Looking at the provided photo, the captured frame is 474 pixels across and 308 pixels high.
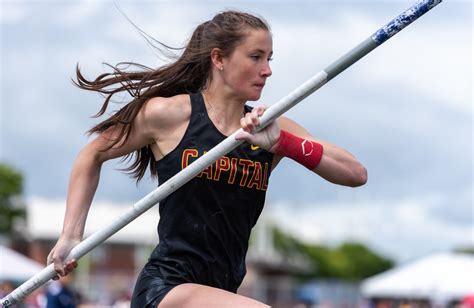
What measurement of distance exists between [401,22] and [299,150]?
0.86 meters

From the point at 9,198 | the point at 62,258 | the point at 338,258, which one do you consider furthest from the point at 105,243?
the point at 62,258

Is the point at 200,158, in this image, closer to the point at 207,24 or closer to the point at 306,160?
the point at 306,160

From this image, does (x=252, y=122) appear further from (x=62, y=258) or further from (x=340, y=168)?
(x=62, y=258)

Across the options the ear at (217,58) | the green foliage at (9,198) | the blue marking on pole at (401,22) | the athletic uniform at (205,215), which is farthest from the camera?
the green foliage at (9,198)

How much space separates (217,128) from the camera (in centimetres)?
610

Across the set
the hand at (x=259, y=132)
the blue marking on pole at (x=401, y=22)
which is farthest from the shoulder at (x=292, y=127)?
the blue marking on pole at (x=401, y=22)

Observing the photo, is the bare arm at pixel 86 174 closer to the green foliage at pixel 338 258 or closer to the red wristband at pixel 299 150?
the red wristband at pixel 299 150

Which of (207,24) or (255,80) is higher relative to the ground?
(207,24)

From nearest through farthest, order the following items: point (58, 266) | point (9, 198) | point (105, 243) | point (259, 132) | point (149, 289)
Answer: point (259, 132), point (149, 289), point (58, 266), point (9, 198), point (105, 243)

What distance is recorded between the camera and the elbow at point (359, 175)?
5887mm

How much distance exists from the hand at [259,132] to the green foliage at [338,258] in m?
125

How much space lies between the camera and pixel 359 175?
590 centimetres

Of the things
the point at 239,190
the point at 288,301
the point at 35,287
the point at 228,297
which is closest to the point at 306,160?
the point at 239,190

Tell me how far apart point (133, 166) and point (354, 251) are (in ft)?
547
